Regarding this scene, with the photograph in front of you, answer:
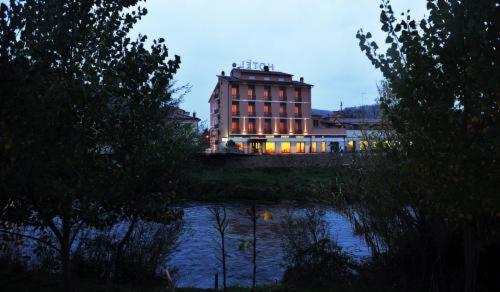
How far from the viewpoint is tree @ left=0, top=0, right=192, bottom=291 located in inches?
239

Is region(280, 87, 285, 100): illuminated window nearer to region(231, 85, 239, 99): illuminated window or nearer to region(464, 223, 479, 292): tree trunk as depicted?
region(231, 85, 239, 99): illuminated window

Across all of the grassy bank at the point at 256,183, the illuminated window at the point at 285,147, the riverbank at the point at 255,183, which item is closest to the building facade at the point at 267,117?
the illuminated window at the point at 285,147

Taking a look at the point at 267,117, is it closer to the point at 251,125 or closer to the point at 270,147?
the point at 251,125

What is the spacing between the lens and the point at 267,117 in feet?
253

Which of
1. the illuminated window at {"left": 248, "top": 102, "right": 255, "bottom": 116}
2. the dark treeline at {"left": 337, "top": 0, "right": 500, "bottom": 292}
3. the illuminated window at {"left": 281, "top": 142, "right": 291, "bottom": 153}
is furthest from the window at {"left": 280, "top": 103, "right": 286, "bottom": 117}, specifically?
the dark treeline at {"left": 337, "top": 0, "right": 500, "bottom": 292}

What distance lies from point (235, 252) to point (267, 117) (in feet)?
198

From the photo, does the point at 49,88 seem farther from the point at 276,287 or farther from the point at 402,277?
the point at 402,277

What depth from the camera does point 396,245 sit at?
35.8 feet

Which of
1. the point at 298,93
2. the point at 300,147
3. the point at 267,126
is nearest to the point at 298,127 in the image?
the point at 300,147

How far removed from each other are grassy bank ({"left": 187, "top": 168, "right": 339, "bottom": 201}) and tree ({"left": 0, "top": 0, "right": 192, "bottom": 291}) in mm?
26586

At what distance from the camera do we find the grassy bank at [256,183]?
4184 cm

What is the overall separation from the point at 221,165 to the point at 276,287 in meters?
50.5

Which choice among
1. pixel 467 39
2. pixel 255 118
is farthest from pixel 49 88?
pixel 255 118

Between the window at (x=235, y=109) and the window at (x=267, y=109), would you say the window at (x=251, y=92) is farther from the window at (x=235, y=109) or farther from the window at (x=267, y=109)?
the window at (x=235, y=109)
